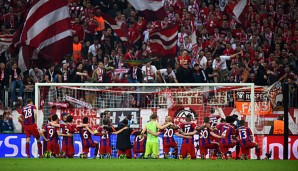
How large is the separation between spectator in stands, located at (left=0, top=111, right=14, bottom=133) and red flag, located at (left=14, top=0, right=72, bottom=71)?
234 centimetres

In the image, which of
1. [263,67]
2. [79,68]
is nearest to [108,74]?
[79,68]

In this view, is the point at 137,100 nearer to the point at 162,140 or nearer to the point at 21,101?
the point at 162,140

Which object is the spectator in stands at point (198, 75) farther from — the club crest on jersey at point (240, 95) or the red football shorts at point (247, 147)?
the red football shorts at point (247, 147)

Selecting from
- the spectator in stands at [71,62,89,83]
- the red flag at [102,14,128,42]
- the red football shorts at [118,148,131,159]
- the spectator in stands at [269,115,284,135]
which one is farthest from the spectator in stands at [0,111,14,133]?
the spectator in stands at [269,115,284,135]

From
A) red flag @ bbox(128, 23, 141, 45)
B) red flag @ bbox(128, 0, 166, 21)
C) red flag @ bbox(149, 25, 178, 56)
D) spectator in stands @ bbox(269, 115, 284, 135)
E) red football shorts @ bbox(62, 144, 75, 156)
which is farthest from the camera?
red flag @ bbox(128, 0, 166, 21)

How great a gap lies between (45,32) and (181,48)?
16.3ft

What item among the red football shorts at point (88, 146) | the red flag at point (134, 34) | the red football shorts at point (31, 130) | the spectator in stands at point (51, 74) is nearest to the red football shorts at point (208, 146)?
the red football shorts at point (88, 146)

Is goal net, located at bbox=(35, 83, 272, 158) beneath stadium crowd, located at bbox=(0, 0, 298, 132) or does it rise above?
beneath

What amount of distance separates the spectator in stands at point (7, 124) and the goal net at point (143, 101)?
1.03 metres

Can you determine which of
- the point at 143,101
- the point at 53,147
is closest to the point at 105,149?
the point at 53,147

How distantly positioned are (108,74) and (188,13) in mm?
5019

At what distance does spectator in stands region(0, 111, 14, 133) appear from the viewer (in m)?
29.8

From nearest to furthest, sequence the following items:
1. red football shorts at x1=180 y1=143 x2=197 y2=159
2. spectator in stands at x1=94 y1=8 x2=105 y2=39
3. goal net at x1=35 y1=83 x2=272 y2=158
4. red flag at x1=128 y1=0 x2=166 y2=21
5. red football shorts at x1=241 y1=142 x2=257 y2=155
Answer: red football shorts at x1=241 y1=142 x2=257 y2=155
red football shorts at x1=180 y1=143 x2=197 y2=159
goal net at x1=35 y1=83 x2=272 y2=158
spectator in stands at x1=94 y1=8 x2=105 y2=39
red flag at x1=128 y1=0 x2=166 y2=21

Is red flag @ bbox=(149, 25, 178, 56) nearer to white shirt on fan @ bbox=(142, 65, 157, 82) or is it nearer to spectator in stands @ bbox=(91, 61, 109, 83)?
white shirt on fan @ bbox=(142, 65, 157, 82)
